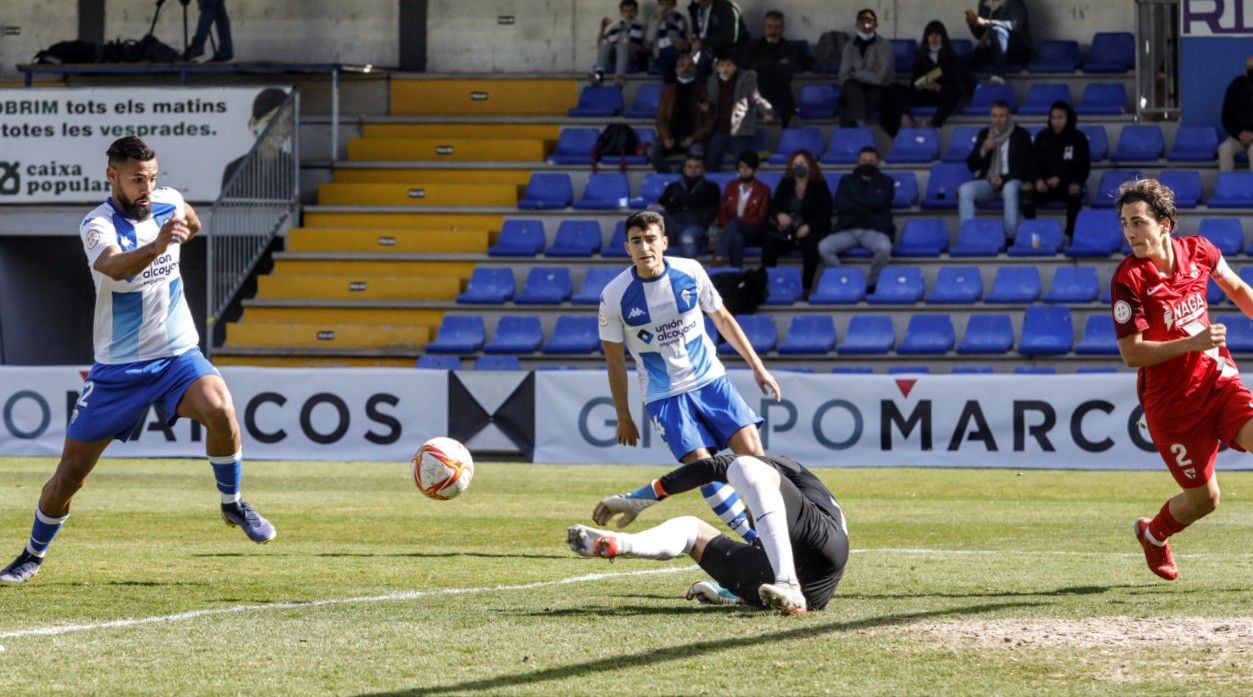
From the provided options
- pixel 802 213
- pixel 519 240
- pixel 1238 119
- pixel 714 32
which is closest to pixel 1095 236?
pixel 1238 119

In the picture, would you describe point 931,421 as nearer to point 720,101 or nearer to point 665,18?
point 720,101

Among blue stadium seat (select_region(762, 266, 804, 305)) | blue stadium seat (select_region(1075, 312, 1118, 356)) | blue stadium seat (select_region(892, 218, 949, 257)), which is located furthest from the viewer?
blue stadium seat (select_region(892, 218, 949, 257))

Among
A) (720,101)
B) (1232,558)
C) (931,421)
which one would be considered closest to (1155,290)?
(1232,558)

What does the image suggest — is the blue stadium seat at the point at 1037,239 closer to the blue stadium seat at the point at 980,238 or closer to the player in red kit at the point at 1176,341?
the blue stadium seat at the point at 980,238

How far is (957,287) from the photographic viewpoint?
23703 millimetres

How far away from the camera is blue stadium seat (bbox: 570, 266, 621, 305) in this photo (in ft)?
80.6

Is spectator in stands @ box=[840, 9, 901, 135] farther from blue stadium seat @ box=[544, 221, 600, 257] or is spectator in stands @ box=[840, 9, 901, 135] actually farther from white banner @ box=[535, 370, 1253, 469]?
white banner @ box=[535, 370, 1253, 469]

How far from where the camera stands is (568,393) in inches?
791

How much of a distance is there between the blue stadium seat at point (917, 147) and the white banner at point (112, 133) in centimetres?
891

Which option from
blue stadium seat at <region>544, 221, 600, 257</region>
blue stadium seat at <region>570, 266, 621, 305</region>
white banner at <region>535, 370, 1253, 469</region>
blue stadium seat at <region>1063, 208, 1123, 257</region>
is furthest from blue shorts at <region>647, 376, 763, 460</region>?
blue stadium seat at <region>544, 221, 600, 257</region>

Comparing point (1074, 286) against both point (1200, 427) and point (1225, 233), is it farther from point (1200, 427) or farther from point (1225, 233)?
point (1200, 427)

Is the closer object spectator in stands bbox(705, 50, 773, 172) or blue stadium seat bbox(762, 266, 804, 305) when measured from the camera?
blue stadium seat bbox(762, 266, 804, 305)

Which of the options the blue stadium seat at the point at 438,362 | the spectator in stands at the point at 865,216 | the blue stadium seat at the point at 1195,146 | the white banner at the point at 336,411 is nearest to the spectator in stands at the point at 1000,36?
the blue stadium seat at the point at 1195,146

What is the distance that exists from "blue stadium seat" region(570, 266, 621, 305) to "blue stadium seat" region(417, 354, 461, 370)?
1.94 metres
